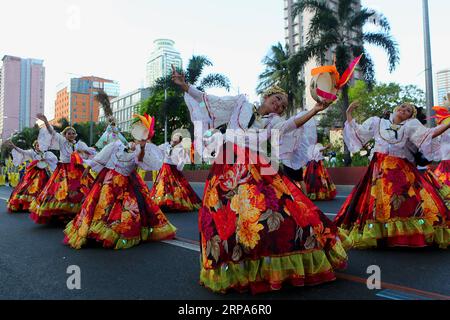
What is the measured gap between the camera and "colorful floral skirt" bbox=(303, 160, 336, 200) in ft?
34.5

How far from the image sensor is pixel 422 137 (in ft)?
14.3

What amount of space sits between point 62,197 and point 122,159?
222 centimetres

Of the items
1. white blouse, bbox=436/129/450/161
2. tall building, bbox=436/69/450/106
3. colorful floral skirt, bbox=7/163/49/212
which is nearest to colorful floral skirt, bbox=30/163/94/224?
colorful floral skirt, bbox=7/163/49/212

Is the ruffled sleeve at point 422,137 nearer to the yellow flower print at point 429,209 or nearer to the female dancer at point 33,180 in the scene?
the yellow flower print at point 429,209

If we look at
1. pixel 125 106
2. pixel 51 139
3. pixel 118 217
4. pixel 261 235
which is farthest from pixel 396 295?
pixel 125 106

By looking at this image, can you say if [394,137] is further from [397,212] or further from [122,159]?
[122,159]

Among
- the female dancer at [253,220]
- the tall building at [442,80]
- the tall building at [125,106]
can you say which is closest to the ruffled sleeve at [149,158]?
the female dancer at [253,220]

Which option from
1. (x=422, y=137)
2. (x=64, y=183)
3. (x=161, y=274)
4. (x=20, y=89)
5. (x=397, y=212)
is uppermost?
(x=20, y=89)

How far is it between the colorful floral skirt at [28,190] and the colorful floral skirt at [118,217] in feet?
17.1

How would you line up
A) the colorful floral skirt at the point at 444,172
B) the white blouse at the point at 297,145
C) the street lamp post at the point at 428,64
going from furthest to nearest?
the street lamp post at the point at 428,64 → the colorful floral skirt at the point at 444,172 → the white blouse at the point at 297,145

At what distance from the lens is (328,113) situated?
37281 mm

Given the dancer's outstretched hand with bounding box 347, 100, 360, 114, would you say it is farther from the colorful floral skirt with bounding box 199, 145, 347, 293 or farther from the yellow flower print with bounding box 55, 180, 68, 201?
the yellow flower print with bounding box 55, 180, 68, 201

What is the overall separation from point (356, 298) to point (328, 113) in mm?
35775

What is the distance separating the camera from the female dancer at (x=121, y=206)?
5055mm
